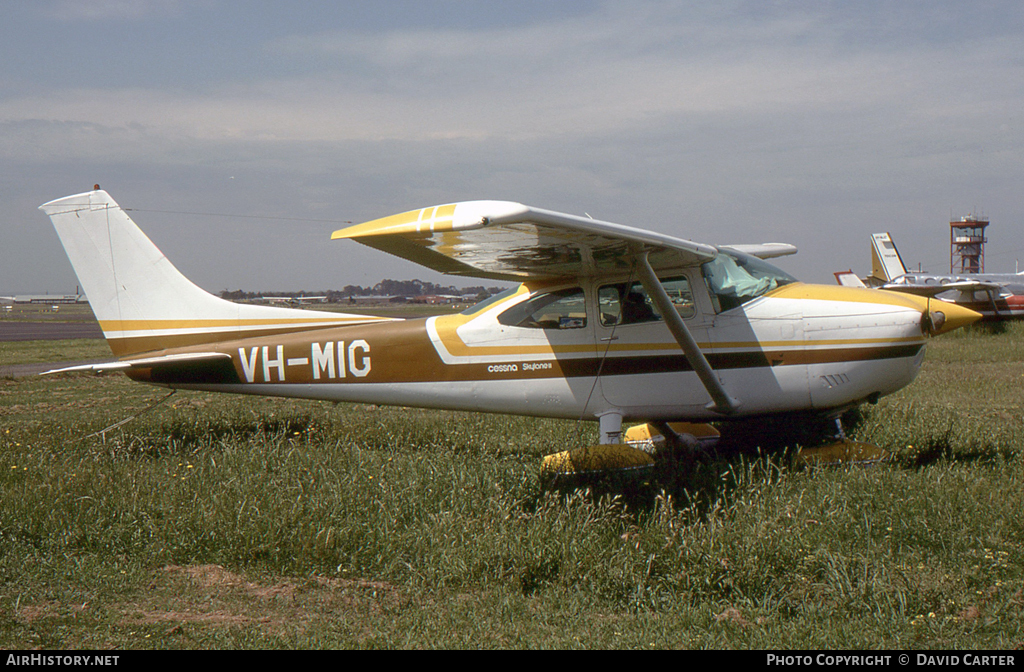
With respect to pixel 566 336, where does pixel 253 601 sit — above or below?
below

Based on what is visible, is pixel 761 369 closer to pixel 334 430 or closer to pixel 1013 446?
pixel 1013 446

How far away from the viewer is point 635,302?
6590 millimetres

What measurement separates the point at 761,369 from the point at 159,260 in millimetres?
6622

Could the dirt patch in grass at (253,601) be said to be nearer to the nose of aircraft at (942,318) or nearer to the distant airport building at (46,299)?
the nose of aircraft at (942,318)

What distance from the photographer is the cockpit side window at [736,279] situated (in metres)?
6.48

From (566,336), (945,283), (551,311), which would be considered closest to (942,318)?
(566,336)

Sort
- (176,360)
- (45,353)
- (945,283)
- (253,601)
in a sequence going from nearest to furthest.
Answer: (253,601), (176,360), (45,353), (945,283)

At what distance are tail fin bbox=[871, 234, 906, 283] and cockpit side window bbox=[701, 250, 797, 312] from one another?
133ft

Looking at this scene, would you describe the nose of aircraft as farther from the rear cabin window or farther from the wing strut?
the rear cabin window

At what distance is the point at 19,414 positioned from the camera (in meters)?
10.9

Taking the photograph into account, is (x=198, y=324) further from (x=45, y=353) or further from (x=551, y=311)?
(x=45, y=353)

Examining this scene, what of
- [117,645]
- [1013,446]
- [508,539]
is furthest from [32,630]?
[1013,446]

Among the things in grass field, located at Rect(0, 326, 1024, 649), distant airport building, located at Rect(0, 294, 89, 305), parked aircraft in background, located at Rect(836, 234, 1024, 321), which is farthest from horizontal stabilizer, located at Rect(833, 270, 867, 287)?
distant airport building, located at Rect(0, 294, 89, 305)

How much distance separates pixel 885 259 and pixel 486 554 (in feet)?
149
